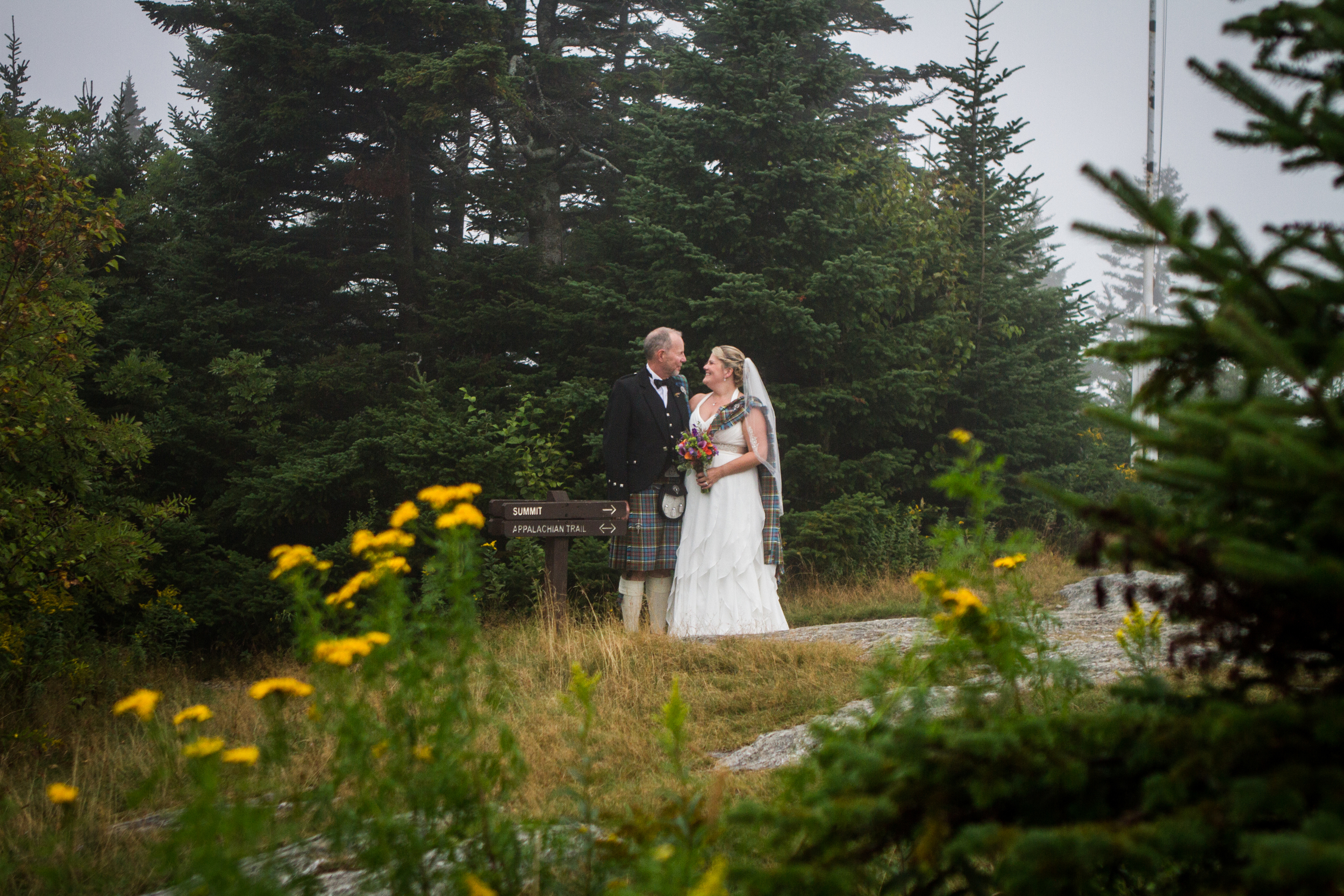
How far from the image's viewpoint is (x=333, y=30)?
1398 centimetres

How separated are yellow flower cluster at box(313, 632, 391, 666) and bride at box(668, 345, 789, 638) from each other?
16.5ft

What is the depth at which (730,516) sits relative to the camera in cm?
687

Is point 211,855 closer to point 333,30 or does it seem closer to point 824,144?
point 824,144

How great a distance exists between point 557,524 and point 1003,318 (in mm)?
7893

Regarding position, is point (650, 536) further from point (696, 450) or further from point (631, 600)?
point (696, 450)

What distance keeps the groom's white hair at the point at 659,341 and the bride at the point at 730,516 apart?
1.16ft

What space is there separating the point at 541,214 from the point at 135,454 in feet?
27.8

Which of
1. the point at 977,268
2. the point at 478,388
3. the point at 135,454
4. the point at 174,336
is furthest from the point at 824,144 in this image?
the point at 174,336

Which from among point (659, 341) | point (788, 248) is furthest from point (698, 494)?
point (788, 248)

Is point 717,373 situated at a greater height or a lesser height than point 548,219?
lesser

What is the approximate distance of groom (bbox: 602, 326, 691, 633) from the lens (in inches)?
265

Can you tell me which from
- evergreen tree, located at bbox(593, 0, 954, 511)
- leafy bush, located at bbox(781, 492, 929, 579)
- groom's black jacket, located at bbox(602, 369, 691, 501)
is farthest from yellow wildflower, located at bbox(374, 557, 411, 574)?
leafy bush, located at bbox(781, 492, 929, 579)

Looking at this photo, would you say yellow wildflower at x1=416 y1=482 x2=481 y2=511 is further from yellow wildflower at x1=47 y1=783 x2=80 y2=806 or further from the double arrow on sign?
the double arrow on sign

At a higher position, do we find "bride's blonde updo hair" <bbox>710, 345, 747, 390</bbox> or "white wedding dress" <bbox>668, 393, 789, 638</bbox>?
"bride's blonde updo hair" <bbox>710, 345, 747, 390</bbox>
